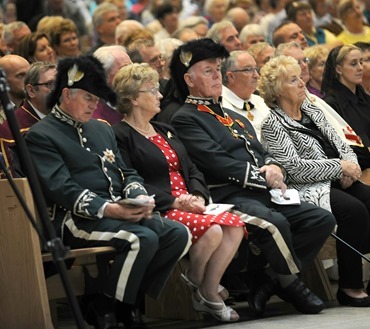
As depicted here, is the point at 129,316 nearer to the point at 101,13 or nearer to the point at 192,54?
the point at 192,54

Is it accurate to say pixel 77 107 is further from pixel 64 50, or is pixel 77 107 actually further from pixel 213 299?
pixel 64 50

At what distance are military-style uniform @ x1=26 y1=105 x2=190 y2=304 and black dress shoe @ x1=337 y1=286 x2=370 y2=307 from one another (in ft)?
4.45

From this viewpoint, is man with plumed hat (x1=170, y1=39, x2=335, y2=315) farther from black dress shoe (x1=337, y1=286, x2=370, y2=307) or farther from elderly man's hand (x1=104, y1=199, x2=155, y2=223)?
elderly man's hand (x1=104, y1=199, x2=155, y2=223)

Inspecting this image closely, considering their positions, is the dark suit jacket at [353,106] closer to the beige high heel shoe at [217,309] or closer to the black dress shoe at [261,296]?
the black dress shoe at [261,296]

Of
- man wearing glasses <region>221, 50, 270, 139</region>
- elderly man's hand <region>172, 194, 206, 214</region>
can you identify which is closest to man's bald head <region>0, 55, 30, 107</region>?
man wearing glasses <region>221, 50, 270, 139</region>

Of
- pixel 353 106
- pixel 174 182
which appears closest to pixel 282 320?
pixel 174 182

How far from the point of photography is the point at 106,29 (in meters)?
10.5

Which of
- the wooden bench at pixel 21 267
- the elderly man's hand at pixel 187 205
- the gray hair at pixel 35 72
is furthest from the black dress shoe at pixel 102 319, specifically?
the gray hair at pixel 35 72

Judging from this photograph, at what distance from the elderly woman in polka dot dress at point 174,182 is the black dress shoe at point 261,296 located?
197mm

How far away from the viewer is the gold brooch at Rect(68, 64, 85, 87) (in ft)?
19.2

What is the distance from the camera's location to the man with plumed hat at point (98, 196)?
18.3 feet

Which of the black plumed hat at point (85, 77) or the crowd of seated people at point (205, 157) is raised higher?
the black plumed hat at point (85, 77)

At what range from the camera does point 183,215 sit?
5.97 m

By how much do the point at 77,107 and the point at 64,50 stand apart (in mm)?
3375
